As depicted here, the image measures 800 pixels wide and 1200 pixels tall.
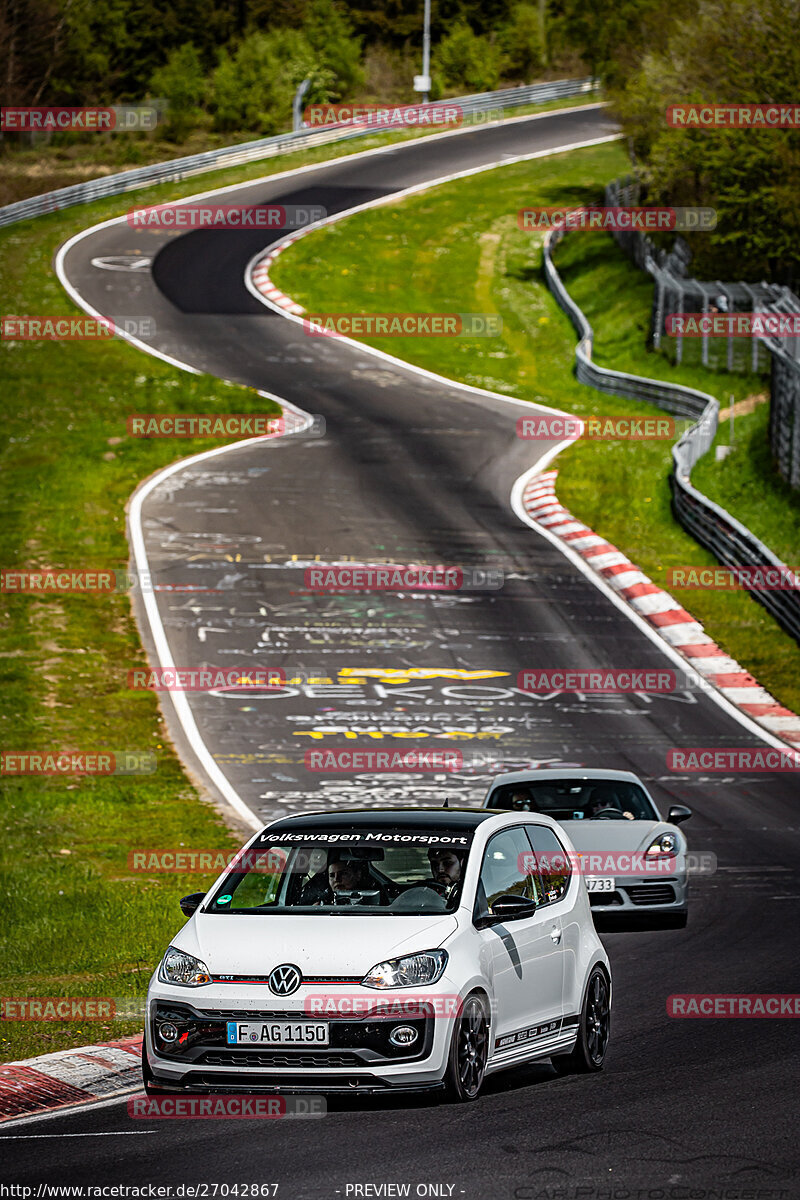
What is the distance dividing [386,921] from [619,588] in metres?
22.1

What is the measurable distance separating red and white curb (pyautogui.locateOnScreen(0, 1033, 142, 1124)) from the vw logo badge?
5.01ft

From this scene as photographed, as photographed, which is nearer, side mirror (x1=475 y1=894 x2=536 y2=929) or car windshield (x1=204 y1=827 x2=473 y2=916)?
side mirror (x1=475 y1=894 x2=536 y2=929)

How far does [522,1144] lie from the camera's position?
26.8 ft

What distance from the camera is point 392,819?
32.8 ft

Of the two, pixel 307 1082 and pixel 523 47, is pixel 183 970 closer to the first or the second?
pixel 307 1082

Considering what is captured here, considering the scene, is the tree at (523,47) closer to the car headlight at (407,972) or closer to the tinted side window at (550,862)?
the tinted side window at (550,862)

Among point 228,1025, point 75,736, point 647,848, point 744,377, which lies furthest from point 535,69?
point 228,1025

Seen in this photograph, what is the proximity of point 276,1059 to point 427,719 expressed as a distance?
51.0 ft

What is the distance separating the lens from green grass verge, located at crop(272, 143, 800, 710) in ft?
107

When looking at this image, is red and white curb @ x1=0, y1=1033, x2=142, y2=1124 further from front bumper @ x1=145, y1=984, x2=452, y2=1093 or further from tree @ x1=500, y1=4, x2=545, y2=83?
tree @ x1=500, y1=4, x2=545, y2=83

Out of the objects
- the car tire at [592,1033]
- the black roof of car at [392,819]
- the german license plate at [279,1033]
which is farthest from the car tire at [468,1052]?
the black roof of car at [392,819]

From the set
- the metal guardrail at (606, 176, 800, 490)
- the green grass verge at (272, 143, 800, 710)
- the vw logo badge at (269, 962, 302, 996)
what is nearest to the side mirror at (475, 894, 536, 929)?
the vw logo badge at (269, 962, 302, 996)

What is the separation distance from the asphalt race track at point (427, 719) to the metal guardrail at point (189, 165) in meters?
4.88

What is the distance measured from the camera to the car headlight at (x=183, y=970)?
8.65 m
